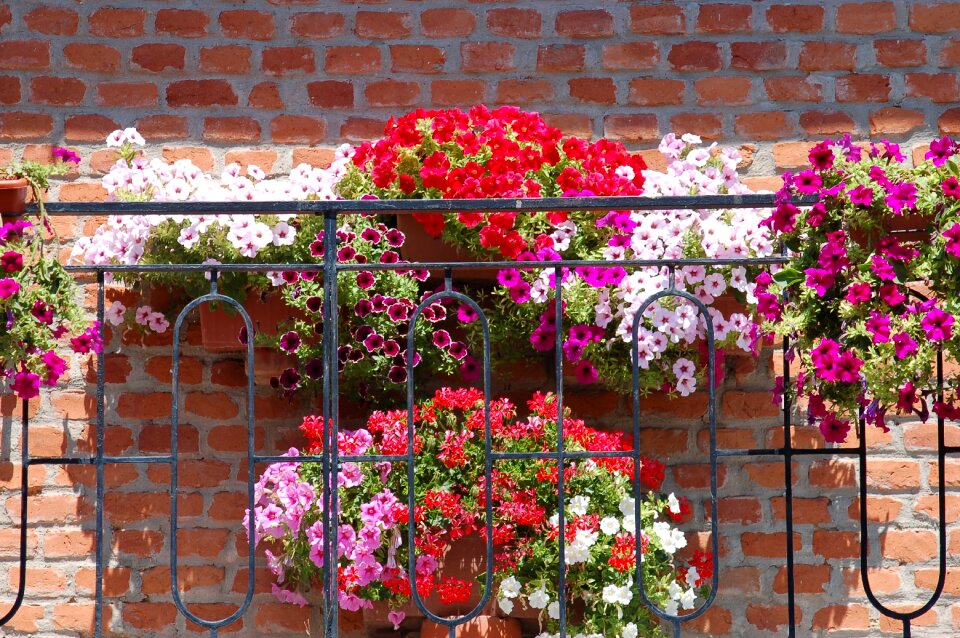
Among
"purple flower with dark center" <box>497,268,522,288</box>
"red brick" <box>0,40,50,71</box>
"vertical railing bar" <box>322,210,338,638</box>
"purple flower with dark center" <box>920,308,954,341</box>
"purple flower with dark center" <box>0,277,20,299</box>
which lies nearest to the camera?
"purple flower with dark center" <box>920,308,954,341</box>

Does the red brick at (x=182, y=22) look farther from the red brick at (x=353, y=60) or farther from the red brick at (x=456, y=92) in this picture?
the red brick at (x=456, y=92)

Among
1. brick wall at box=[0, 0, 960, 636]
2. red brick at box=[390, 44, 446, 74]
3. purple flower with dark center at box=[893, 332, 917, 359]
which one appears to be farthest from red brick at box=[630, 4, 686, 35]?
purple flower with dark center at box=[893, 332, 917, 359]

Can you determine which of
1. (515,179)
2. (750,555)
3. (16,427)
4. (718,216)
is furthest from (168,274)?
(750,555)

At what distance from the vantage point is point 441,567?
2.90m

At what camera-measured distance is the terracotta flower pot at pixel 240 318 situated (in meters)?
3.06

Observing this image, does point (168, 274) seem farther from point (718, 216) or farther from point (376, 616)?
point (718, 216)

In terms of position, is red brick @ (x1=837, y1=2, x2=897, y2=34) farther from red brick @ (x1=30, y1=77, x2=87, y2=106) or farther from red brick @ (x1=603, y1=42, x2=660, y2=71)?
red brick @ (x1=30, y1=77, x2=87, y2=106)

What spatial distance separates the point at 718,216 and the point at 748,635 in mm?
1103

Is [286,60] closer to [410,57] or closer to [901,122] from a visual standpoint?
[410,57]

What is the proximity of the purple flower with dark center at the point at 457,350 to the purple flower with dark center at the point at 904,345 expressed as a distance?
1097 mm

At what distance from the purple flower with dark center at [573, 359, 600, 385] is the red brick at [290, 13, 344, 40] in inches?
45.1

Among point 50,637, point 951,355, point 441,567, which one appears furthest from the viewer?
point 50,637

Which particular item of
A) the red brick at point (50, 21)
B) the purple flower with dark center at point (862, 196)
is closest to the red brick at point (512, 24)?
the red brick at point (50, 21)

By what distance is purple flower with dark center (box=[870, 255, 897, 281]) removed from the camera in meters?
2.34
